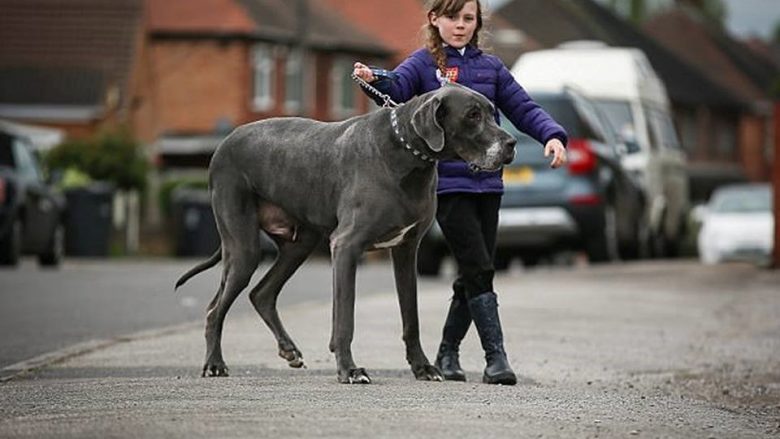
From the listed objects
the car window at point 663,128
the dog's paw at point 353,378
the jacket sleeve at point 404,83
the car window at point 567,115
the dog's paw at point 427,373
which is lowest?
the car window at point 663,128

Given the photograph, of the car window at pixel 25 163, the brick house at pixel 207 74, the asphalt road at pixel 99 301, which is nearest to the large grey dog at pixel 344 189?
the asphalt road at pixel 99 301

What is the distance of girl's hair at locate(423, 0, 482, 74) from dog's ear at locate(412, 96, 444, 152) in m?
0.72

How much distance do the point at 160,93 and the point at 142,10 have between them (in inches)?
129

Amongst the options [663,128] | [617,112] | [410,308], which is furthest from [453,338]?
[663,128]

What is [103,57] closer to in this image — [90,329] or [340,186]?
[90,329]

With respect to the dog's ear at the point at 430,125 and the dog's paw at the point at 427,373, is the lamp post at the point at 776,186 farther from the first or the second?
the dog's ear at the point at 430,125

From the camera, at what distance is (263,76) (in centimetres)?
6756

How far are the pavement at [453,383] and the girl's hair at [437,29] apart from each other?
1.60 meters

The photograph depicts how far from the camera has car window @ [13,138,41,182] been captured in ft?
90.2

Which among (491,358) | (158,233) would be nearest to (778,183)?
(491,358)

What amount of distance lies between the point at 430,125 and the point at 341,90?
6319 cm

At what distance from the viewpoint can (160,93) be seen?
6550 cm

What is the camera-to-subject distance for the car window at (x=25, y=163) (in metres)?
27.5

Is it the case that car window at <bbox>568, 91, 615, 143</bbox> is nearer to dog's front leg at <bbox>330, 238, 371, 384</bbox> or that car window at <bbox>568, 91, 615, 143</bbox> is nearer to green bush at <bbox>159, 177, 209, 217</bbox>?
dog's front leg at <bbox>330, 238, 371, 384</bbox>
